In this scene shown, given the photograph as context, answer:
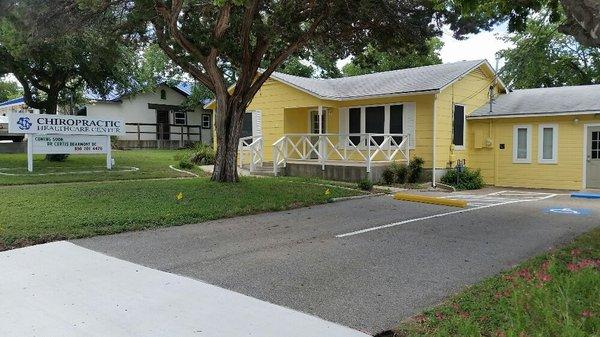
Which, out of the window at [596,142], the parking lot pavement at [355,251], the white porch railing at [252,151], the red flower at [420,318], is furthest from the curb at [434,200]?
the red flower at [420,318]

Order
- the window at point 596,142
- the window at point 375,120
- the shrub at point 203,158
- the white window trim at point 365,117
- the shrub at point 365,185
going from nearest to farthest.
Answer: the shrub at point 365,185 → the window at point 596,142 → the white window trim at point 365,117 → the window at point 375,120 → the shrub at point 203,158

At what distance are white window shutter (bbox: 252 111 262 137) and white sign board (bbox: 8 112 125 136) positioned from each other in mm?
6616

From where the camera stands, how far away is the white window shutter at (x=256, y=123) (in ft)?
71.7

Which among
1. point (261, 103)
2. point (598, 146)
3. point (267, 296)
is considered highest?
point (261, 103)

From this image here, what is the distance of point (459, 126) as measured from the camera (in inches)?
734

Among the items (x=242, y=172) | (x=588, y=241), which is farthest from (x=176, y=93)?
(x=588, y=241)

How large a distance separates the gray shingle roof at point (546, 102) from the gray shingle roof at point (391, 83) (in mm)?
1854

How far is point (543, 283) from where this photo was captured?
16.1 ft

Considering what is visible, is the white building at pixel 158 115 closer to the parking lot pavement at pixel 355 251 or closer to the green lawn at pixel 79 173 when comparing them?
the green lawn at pixel 79 173

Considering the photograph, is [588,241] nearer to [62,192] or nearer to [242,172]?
[62,192]

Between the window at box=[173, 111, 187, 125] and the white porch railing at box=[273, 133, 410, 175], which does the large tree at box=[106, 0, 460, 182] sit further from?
the window at box=[173, 111, 187, 125]

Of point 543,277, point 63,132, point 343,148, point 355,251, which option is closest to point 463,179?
point 343,148

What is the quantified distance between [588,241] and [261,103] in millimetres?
16274

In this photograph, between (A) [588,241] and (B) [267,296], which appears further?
(A) [588,241]
